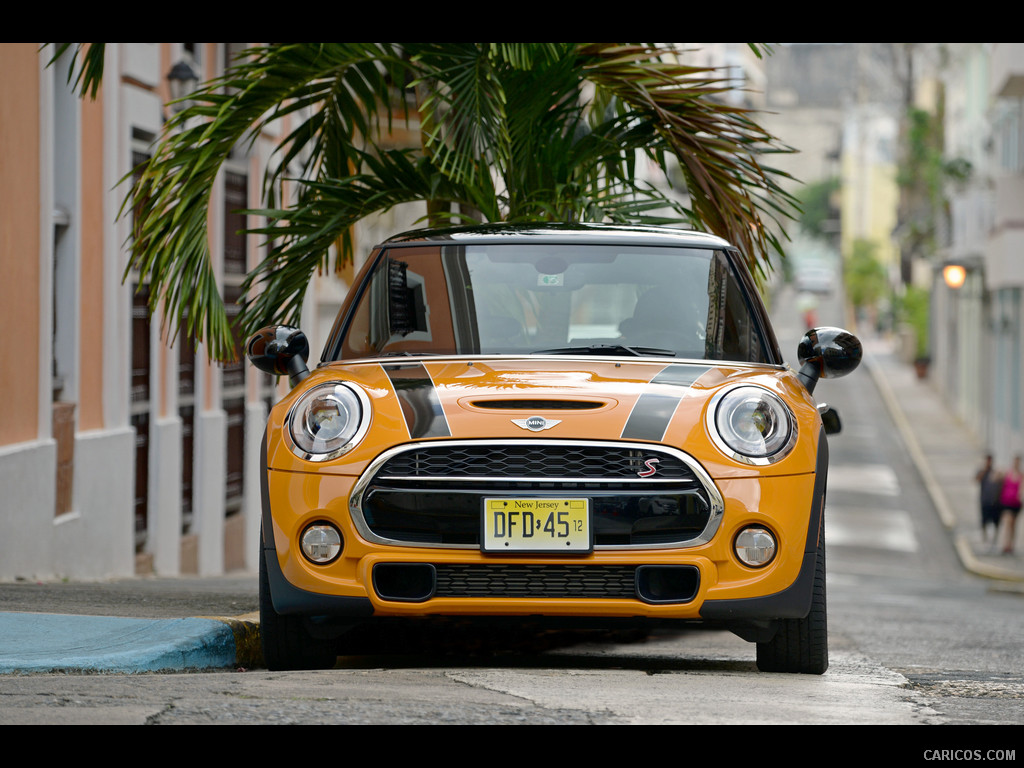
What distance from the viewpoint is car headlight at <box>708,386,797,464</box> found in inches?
216

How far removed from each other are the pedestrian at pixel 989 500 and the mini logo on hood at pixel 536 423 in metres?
20.2

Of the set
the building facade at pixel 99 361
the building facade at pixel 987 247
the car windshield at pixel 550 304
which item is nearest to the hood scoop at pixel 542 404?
the car windshield at pixel 550 304

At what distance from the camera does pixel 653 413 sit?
5477mm

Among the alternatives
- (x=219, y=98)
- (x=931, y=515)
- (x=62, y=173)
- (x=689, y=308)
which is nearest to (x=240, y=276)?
(x=62, y=173)

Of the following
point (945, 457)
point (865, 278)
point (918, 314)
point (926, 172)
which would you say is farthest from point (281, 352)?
point (865, 278)

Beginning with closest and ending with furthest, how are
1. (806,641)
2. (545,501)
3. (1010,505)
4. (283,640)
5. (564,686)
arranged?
(564,686) < (545,501) < (283,640) < (806,641) < (1010,505)

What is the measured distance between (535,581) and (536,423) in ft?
1.75

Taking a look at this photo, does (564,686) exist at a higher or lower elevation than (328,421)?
lower

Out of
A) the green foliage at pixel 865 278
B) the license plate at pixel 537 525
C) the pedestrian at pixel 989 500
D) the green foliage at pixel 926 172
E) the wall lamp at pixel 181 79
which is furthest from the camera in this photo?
the green foliage at pixel 865 278

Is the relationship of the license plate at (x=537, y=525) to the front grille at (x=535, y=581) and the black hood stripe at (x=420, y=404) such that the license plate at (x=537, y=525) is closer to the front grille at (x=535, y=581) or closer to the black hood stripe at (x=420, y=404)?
the front grille at (x=535, y=581)

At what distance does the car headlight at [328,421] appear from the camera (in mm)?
5480

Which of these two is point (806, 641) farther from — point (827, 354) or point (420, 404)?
point (420, 404)

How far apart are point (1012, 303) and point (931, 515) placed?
906 centimetres
